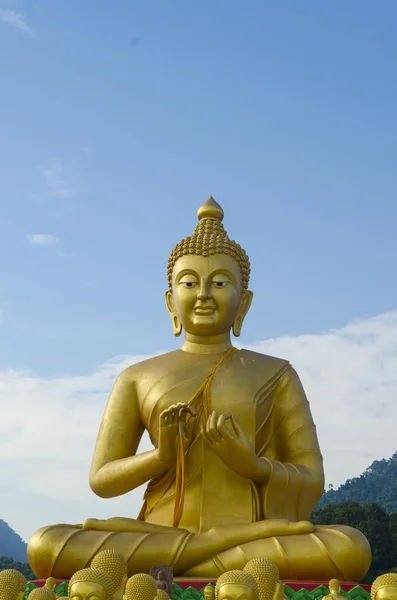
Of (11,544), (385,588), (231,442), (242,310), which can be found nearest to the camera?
(385,588)

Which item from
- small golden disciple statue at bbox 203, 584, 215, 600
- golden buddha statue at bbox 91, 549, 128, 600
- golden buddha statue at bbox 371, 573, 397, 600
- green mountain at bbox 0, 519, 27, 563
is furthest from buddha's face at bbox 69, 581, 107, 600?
green mountain at bbox 0, 519, 27, 563

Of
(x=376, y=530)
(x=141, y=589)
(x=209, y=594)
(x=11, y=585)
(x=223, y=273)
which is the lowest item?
(x=141, y=589)

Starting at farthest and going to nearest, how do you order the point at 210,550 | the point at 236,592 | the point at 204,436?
the point at 204,436
the point at 210,550
the point at 236,592

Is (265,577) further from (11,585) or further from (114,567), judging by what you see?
(11,585)

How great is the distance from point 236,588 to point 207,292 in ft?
14.2

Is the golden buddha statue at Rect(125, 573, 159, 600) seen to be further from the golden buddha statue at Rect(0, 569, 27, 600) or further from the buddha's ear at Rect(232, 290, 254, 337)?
the buddha's ear at Rect(232, 290, 254, 337)

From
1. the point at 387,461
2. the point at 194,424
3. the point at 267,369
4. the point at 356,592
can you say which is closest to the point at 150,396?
the point at 194,424

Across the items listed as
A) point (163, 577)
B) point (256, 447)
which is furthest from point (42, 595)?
point (256, 447)

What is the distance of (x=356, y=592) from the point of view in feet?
19.6

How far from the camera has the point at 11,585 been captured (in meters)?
4.57

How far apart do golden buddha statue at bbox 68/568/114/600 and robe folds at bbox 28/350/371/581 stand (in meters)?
2.60

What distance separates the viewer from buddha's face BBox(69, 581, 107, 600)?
3887mm

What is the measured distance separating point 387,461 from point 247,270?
57.6 meters

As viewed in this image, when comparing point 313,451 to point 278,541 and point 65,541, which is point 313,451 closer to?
point 278,541
